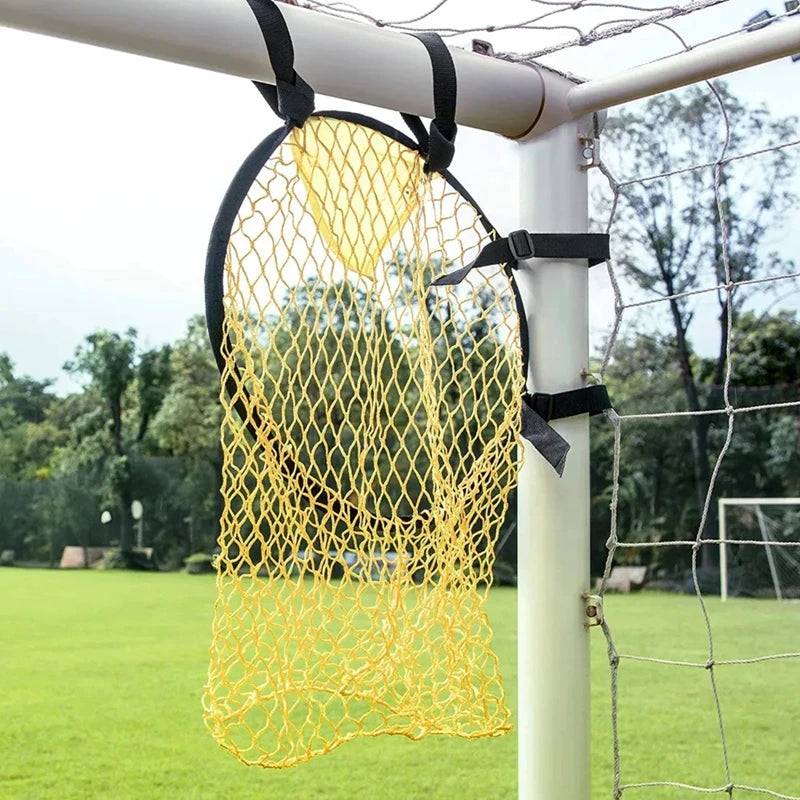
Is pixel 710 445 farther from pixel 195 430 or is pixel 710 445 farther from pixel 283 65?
pixel 283 65

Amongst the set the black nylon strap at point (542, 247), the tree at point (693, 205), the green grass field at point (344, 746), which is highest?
the tree at point (693, 205)

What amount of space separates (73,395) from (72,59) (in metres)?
3.46

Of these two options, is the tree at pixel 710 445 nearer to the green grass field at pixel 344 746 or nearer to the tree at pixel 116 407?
the green grass field at pixel 344 746

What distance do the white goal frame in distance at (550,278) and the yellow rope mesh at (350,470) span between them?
0.03 metres

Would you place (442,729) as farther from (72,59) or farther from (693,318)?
(72,59)

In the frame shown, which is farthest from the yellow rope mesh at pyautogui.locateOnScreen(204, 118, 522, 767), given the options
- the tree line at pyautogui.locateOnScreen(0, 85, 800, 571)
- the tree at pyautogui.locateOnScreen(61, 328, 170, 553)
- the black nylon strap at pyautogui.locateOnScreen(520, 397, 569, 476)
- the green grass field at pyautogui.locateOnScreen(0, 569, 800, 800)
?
the tree at pyautogui.locateOnScreen(61, 328, 170, 553)

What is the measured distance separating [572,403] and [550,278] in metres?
0.12

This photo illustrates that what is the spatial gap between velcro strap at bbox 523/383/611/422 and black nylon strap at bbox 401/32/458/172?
0.23 metres

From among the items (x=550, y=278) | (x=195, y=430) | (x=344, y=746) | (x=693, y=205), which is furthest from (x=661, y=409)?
(x=550, y=278)

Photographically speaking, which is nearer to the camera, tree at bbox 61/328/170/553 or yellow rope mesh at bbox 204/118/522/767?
yellow rope mesh at bbox 204/118/522/767

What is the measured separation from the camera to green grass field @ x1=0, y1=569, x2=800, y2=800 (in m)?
4.33

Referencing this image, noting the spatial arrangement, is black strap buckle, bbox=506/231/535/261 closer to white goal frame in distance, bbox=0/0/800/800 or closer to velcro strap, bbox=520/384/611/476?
white goal frame in distance, bbox=0/0/800/800

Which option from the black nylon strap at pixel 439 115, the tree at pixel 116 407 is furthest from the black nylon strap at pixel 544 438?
the tree at pixel 116 407

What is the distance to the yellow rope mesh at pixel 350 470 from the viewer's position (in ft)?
2.69
